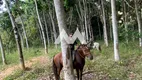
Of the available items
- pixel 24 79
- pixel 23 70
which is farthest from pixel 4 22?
pixel 24 79

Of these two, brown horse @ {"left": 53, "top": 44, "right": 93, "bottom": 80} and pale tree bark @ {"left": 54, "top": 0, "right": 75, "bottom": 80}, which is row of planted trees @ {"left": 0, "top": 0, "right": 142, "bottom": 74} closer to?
brown horse @ {"left": 53, "top": 44, "right": 93, "bottom": 80}

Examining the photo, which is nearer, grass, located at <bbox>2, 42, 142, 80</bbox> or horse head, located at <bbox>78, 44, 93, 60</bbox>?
horse head, located at <bbox>78, 44, 93, 60</bbox>

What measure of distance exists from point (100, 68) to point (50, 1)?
15.3m

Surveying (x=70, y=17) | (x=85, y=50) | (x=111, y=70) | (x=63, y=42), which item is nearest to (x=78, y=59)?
(x=85, y=50)

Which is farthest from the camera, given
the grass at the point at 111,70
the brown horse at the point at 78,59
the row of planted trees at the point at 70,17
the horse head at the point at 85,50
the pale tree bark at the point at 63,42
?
the row of planted trees at the point at 70,17

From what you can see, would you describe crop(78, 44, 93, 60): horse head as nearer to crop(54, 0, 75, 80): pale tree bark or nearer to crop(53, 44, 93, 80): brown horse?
crop(53, 44, 93, 80): brown horse

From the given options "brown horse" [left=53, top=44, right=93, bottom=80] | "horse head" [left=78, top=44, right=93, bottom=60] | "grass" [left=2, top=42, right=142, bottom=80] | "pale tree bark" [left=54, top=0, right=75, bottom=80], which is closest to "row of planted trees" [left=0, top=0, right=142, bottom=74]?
"grass" [left=2, top=42, right=142, bottom=80]

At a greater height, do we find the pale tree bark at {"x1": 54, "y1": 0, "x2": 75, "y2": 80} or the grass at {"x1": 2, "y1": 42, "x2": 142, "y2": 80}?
the pale tree bark at {"x1": 54, "y1": 0, "x2": 75, "y2": 80}

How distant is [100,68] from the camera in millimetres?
11586

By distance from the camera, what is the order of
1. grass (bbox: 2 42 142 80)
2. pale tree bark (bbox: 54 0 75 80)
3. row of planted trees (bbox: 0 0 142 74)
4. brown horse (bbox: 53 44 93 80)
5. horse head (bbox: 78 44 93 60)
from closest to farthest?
A: pale tree bark (bbox: 54 0 75 80) → horse head (bbox: 78 44 93 60) → brown horse (bbox: 53 44 93 80) → grass (bbox: 2 42 142 80) → row of planted trees (bbox: 0 0 142 74)

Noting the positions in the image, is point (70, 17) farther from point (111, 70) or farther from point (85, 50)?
point (85, 50)

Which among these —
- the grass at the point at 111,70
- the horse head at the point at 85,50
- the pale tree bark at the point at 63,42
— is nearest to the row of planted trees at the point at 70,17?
the grass at the point at 111,70

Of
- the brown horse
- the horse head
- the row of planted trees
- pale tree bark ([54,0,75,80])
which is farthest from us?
the row of planted trees

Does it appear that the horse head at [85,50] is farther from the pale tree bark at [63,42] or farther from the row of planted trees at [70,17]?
the row of planted trees at [70,17]
